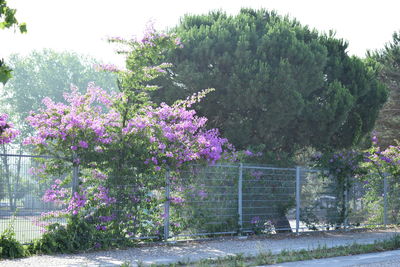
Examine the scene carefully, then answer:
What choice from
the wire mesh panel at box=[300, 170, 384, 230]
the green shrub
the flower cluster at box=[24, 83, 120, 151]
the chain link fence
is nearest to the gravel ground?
the green shrub

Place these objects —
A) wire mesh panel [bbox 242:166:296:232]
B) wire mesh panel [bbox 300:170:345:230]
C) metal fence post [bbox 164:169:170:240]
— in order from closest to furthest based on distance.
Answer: metal fence post [bbox 164:169:170:240] < wire mesh panel [bbox 242:166:296:232] < wire mesh panel [bbox 300:170:345:230]

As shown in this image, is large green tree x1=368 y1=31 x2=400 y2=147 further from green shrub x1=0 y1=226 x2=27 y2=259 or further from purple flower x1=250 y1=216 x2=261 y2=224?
green shrub x1=0 y1=226 x2=27 y2=259

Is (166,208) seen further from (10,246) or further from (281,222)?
(281,222)

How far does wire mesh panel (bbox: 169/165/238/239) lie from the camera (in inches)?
525

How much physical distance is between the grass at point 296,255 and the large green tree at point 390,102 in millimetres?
17771

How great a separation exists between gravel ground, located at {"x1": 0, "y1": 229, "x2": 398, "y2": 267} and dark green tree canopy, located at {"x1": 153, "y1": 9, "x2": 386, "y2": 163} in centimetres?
370

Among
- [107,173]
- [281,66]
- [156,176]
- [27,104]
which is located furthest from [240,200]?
[27,104]

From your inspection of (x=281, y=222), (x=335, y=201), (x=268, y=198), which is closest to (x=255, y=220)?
(x=268, y=198)

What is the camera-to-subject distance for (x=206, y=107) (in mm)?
18312

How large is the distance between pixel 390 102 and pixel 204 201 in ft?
64.5

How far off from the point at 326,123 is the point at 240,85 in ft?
11.3

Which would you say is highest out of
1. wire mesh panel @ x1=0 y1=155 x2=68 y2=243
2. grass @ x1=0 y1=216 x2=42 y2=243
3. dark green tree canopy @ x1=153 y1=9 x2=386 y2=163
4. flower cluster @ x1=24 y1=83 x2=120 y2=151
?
dark green tree canopy @ x1=153 y1=9 x2=386 y2=163

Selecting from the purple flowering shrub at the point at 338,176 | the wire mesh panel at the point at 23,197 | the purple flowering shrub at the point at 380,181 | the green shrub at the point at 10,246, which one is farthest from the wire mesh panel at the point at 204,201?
the purple flowering shrub at the point at 380,181

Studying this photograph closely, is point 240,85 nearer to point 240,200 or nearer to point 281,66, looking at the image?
point 281,66
